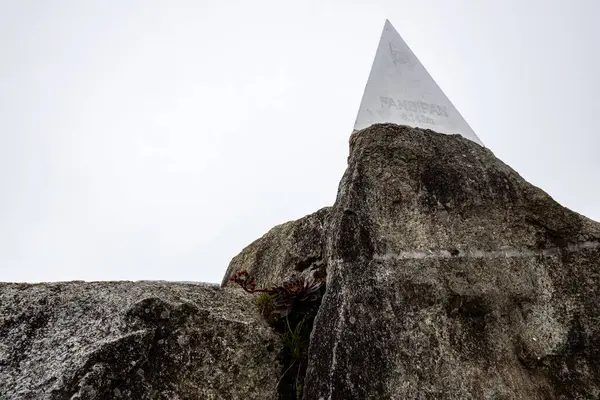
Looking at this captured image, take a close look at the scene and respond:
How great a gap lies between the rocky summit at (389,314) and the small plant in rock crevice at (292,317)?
0.23 feet

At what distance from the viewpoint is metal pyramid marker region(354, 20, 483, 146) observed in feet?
15.1

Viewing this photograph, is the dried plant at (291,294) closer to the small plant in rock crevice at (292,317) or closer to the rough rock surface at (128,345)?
the small plant in rock crevice at (292,317)

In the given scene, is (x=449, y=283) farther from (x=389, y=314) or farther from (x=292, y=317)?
(x=292, y=317)

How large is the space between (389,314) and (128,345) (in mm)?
1392

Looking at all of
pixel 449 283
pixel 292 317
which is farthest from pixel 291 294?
pixel 449 283

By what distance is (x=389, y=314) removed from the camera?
2.78 metres

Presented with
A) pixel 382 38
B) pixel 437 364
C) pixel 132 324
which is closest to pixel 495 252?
pixel 437 364

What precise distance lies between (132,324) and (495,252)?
2216mm

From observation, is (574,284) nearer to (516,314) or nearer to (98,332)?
(516,314)

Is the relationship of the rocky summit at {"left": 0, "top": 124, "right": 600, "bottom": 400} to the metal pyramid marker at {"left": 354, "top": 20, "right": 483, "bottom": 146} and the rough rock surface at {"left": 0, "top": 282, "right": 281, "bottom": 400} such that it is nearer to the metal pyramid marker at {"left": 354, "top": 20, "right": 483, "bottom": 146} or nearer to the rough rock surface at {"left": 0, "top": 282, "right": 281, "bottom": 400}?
the rough rock surface at {"left": 0, "top": 282, "right": 281, "bottom": 400}

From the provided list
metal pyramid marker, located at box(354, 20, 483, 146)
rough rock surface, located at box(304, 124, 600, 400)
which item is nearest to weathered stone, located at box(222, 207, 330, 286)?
rough rock surface, located at box(304, 124, 600, 400)

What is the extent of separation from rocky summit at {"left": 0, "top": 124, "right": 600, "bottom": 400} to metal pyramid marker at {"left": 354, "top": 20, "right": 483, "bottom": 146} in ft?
3.35

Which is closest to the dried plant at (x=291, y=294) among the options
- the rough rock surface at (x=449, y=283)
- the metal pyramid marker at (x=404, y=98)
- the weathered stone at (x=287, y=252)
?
the weathered stone at (x=287, y=252)

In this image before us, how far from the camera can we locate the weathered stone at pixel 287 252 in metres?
3.92
